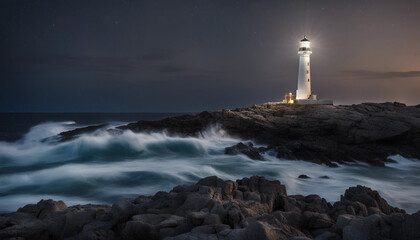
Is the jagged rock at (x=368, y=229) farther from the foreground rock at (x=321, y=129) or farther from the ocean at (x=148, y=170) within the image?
the foreground rock at (x=321, y=129)

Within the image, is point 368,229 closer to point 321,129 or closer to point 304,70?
point 321,129

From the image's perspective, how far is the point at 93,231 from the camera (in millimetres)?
4852

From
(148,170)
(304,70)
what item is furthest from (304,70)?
(148,170)

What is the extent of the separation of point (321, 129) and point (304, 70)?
12357mm

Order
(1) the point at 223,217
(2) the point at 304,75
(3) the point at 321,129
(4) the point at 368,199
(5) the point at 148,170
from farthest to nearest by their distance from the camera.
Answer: (2) the point at 304,75, (3) the point at 321,129, (5) the point at 148,170, (4) the point at 368,199, (1) the point at 223,217

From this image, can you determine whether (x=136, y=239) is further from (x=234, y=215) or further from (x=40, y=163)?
(x=40, y=163)

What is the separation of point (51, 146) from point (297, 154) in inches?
565

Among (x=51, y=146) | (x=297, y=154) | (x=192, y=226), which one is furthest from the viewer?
(x=51, y=146)

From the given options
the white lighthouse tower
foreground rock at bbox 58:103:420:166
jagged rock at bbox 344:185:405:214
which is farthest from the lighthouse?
jagged rock at bbox 344:185:405:214

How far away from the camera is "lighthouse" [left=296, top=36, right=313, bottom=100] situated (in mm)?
31666

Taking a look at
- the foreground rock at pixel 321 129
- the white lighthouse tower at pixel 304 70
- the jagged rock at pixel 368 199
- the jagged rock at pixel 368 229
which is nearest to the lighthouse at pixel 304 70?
the white lighthouse tower at pixel 304 70

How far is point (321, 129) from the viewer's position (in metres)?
21.4

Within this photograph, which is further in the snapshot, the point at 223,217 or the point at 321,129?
the point at 321,129

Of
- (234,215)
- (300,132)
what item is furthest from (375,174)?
(234,215)
